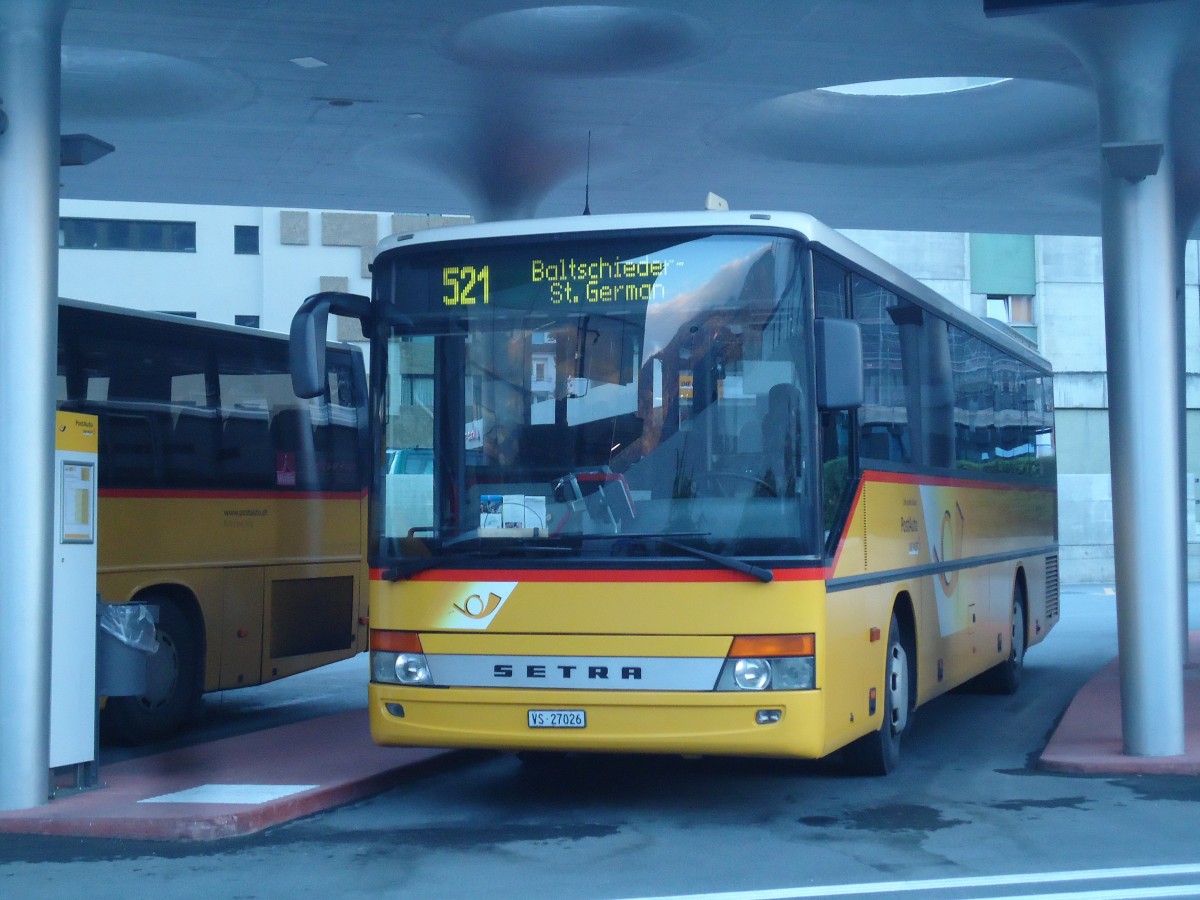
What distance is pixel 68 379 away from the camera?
466 inches

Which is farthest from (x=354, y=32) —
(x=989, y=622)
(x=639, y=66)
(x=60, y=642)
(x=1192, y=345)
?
(x=1192, y=345)

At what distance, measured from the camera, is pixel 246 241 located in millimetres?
43812

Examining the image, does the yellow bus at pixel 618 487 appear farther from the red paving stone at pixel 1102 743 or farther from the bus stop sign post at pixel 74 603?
the red paving stone at pixel 1102 743

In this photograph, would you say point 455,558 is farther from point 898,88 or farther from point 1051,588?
point 1051,588

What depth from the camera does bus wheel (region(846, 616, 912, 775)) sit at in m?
9.88

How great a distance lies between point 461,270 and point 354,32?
11.4ft

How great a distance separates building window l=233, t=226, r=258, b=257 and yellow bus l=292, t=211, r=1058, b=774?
3610cm

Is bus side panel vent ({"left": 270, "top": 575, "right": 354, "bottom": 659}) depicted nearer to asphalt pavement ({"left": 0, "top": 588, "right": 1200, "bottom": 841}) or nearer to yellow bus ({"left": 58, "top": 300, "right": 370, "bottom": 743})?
yellow bus ({"left": 58, "top": 300, "right": 370, "bottom": 743})

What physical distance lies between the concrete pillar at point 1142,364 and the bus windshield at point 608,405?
10.2 ft

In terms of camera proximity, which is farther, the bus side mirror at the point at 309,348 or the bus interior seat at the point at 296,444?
the bus interior seat at the point at 296,444

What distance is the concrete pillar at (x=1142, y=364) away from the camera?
1020 cm

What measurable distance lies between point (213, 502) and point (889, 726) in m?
6.05

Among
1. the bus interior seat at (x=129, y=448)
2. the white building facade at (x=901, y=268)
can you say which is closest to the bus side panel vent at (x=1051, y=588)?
the bus interior seat at (x=129, y=448)

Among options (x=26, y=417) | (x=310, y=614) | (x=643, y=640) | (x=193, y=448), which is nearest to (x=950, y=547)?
(x=643, y=640)
